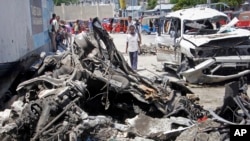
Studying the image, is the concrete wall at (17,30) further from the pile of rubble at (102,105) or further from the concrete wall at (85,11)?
the concrete wall at (85,11)

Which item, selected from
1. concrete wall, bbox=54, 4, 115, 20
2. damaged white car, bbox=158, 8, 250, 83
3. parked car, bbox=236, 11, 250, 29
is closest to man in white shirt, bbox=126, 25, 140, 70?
damaged white car, bbox=158, 8, 250, 83

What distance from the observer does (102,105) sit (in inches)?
287

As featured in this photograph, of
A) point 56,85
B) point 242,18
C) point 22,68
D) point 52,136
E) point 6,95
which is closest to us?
point 52,136

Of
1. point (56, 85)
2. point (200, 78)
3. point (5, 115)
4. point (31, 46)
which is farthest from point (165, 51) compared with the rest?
point (5, 115)

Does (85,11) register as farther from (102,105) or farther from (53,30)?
(102,105)

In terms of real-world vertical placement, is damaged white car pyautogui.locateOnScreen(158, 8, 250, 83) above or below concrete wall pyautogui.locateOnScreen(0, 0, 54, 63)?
below

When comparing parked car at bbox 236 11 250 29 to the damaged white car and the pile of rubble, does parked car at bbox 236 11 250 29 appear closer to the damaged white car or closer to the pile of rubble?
the damaged white car

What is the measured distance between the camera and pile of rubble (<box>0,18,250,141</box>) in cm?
562

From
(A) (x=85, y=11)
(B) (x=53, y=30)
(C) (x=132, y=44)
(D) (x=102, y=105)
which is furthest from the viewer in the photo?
(A) (x=85, y=11)

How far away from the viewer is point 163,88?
293 inches

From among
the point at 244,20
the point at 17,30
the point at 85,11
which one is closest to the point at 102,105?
the point at 17,30

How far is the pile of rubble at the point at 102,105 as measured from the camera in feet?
18.5

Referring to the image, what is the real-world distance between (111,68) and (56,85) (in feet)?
3.70

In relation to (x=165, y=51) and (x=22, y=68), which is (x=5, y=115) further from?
(x=165, y=51)
